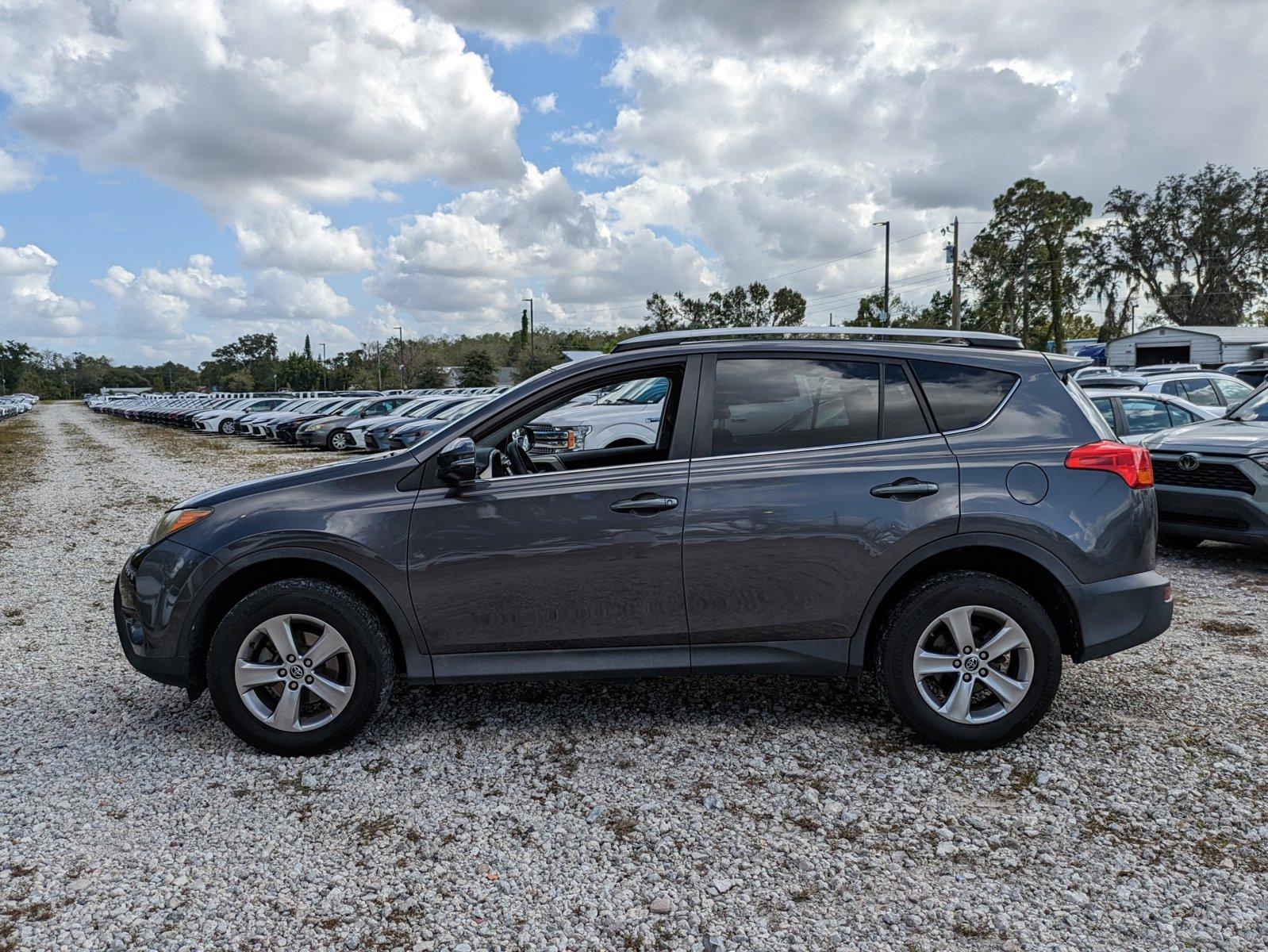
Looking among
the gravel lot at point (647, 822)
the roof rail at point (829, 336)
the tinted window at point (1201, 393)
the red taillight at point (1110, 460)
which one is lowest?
the gravel lot at point (647, 822)

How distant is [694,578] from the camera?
361cm

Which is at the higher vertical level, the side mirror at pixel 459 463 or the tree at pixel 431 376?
the tree at pixel 431 376

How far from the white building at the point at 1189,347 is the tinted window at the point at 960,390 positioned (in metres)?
46.5

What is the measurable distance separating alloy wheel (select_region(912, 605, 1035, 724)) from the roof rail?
1.19 metres

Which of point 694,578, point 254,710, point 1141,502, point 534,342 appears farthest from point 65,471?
point 534,342

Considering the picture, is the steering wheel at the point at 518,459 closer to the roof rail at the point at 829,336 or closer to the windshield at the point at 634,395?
the roof rail at the point at 829,336

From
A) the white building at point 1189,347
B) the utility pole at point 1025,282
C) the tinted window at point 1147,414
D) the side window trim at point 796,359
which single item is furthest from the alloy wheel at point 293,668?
the utility pole at point 1025,282

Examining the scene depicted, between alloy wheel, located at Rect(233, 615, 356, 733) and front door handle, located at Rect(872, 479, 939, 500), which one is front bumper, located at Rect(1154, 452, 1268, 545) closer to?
front door handle, located at Rect(872, 479, 939, 500)

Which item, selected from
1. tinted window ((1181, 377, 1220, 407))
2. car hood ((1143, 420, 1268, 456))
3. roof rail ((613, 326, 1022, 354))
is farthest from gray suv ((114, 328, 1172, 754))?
tinted window ((1181, 377, 1220, 407))

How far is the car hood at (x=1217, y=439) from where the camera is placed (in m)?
6.82

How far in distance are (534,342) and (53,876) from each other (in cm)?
8849

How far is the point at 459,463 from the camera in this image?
3.58 m

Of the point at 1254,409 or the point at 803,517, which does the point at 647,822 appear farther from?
the point at 1254,409

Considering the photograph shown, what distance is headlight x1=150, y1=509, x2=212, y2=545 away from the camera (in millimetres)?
3762
